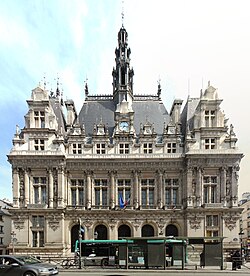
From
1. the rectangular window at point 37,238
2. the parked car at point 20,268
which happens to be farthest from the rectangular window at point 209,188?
the parked car at point 20,268

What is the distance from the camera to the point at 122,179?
5003 centimetres

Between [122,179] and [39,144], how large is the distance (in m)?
12.5

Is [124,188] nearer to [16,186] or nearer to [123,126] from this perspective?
A: [123,126]

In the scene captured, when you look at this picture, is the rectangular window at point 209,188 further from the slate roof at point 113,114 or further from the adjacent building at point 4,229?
the adjacent building at point 4,229

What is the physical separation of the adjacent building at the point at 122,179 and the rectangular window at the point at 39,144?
0.44 ft

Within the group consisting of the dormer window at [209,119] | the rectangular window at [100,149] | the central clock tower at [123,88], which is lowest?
the rectangular window at [100,149]

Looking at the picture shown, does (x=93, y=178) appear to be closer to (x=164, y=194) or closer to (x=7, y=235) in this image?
(x=164, y=194)

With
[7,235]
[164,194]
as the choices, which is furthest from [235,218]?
[7,235]

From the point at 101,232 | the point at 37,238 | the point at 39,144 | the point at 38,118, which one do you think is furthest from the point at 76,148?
the point at 37,238

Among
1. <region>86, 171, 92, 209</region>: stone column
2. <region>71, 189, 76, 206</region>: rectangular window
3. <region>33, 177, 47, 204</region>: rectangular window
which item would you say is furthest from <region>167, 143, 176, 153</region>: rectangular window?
<region>33, 177, 47, 204</region>: rectangular window

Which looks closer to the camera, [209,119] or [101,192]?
[101,192]

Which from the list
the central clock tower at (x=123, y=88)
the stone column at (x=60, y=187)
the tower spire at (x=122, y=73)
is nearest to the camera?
the stone column at (x=60, y=187)

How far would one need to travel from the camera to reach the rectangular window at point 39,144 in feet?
164

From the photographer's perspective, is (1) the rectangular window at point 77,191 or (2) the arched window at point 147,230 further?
(1) the rectangular window at point 77,191
